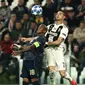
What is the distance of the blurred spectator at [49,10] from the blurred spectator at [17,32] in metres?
0.83

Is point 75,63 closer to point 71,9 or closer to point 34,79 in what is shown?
point 71,9

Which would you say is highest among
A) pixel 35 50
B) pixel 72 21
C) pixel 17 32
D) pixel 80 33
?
pixel 72 21

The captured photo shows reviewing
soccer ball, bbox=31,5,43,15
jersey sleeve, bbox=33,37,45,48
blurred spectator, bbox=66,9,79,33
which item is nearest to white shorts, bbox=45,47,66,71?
jersey sleeve, bbox=33,37,45,48

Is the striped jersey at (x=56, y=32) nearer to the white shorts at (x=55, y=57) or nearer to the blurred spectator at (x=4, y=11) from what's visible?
the white shorts at (x=55, y=57)

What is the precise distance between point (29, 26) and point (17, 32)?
0.40 m

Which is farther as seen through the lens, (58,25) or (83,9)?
(83,9)

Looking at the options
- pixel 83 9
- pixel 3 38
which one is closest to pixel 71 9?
pixel 83 9

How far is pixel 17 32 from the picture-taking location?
44.6 ft

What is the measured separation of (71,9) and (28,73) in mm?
4262

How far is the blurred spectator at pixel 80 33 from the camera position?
13.2 metres

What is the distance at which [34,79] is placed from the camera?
10.2 metres

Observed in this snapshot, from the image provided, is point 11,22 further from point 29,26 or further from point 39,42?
point 39,42

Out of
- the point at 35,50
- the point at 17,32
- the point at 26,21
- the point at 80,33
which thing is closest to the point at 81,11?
the point at 80,33

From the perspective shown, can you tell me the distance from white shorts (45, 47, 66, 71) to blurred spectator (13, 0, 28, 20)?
136 inches
